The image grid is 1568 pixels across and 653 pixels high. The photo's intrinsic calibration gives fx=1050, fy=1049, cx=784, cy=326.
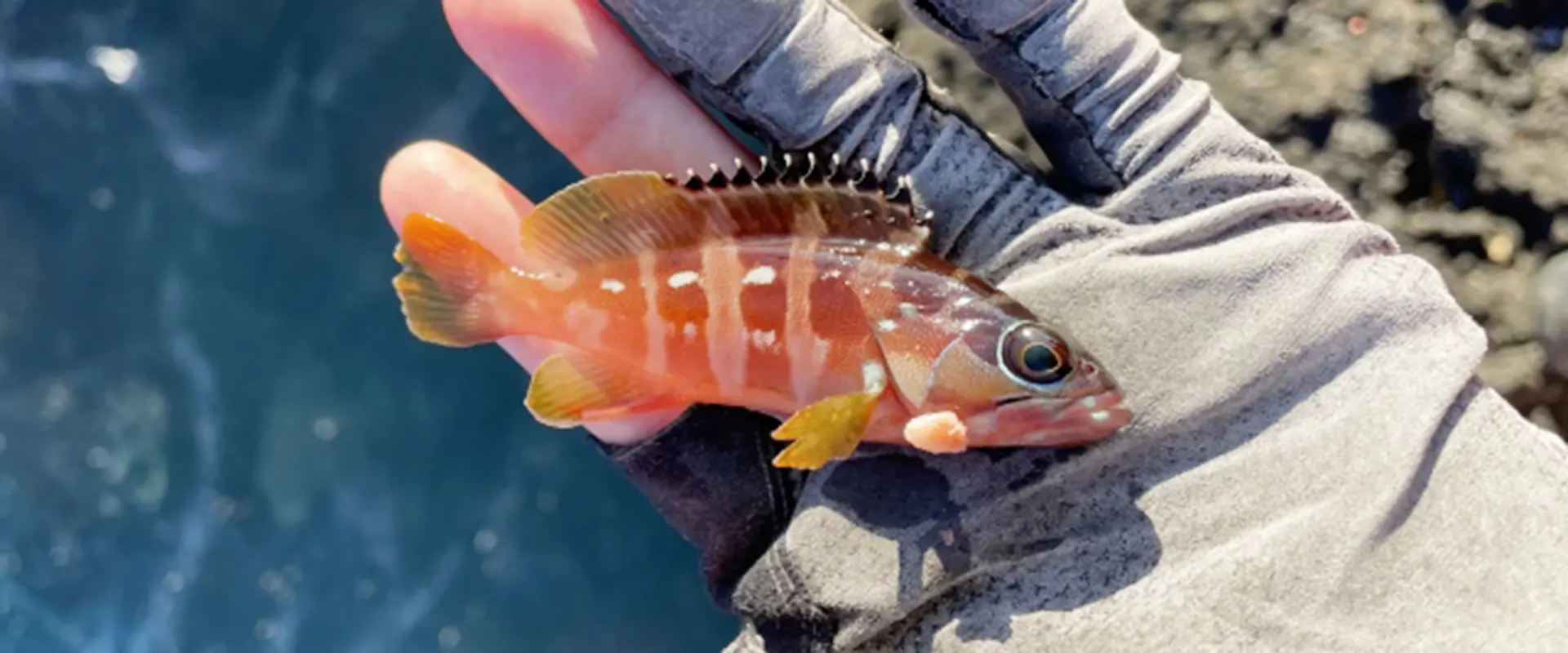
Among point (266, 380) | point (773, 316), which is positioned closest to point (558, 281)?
point (773, 316)

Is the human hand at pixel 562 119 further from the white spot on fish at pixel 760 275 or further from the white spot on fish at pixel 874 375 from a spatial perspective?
the white spot on fish at pixel 874 375

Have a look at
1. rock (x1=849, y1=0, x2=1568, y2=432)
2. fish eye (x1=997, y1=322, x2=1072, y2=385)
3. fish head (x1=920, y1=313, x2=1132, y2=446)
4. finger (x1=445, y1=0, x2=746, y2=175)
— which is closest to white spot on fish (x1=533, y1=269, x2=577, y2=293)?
finger (x1=445, y1=0, x2=746, y2=175)

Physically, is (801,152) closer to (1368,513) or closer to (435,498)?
(1368,513)

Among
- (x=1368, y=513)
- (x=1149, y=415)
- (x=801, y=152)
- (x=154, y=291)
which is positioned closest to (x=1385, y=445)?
(x=1368, y=513)

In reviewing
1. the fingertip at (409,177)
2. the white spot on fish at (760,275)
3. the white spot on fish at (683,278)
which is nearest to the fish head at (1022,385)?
the white spot on fish at (760,275)

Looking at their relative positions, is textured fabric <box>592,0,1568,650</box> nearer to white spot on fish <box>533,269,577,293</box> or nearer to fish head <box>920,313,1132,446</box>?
fish head <box>920,313,1132,446</box>

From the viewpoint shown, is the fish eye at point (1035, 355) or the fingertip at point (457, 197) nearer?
the fish eye at point (1035, 355)
